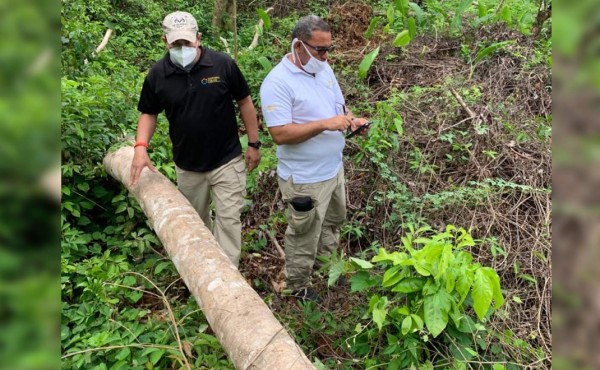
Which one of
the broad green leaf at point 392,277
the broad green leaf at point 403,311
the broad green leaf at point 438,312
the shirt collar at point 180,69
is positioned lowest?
the broad green leaf at point 403,311

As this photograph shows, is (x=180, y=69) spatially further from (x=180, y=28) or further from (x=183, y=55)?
(x=180, y=28)

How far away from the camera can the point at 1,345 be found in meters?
0.37

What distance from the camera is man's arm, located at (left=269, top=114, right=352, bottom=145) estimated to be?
2.88m

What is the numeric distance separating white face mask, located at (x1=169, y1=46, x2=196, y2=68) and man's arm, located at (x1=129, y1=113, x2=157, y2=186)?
1.40 feet

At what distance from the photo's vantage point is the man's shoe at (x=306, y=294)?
11.1ft

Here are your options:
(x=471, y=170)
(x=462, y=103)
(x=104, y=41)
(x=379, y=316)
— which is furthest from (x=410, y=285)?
(x=104, y=41)

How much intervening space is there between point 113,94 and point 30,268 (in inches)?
175

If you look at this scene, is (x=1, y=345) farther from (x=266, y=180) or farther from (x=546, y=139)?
(x=546, y=139)

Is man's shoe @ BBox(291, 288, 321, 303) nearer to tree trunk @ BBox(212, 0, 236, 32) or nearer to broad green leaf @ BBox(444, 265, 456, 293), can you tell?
broad green leaf @ BBox(444, 265, 456, 293)

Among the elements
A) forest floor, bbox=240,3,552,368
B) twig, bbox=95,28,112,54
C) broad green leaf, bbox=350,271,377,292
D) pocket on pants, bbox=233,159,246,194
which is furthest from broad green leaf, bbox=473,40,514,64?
twig, bbox=95,28,112,54

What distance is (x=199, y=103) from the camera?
308 cm

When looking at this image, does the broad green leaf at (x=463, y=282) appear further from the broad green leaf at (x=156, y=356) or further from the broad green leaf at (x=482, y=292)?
the broad green leaf at (x=156, y=356)

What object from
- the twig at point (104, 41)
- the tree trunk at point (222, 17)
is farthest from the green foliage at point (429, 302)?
the tree trunk at point (222, 17)

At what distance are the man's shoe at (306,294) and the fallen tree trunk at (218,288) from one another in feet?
3.04
